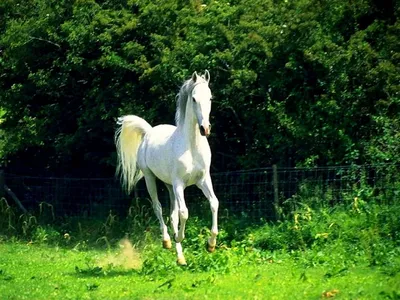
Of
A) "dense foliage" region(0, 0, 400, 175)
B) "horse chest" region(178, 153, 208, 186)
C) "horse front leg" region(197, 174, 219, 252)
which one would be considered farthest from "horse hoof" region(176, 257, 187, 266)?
"dense foliage" region(0, 0, 400, 175)

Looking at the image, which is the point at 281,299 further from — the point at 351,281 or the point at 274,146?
the point at 274,146

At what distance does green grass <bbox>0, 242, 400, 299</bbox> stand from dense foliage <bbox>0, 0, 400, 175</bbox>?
9.99 ft

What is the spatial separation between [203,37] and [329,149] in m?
3.08

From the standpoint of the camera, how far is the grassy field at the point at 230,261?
35.2ft

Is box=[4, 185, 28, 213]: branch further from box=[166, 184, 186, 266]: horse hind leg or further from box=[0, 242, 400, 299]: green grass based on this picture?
box=[166, 184, 186, 266]: horse hind leg

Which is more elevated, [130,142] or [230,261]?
[130,142]

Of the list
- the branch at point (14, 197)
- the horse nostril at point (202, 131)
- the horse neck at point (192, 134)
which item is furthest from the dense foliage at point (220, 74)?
the horse nostril at point (202, 131)

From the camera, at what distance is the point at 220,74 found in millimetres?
16312

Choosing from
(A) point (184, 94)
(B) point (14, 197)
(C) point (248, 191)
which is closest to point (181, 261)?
(A) point (184, 94)

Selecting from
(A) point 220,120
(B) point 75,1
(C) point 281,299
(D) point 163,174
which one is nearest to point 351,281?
(C) point 281,299

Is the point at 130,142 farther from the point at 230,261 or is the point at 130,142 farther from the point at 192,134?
the point at 230,261

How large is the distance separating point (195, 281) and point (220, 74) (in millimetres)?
5787

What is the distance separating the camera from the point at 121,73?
676 inches

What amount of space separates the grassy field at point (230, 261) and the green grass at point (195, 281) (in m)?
0.01
